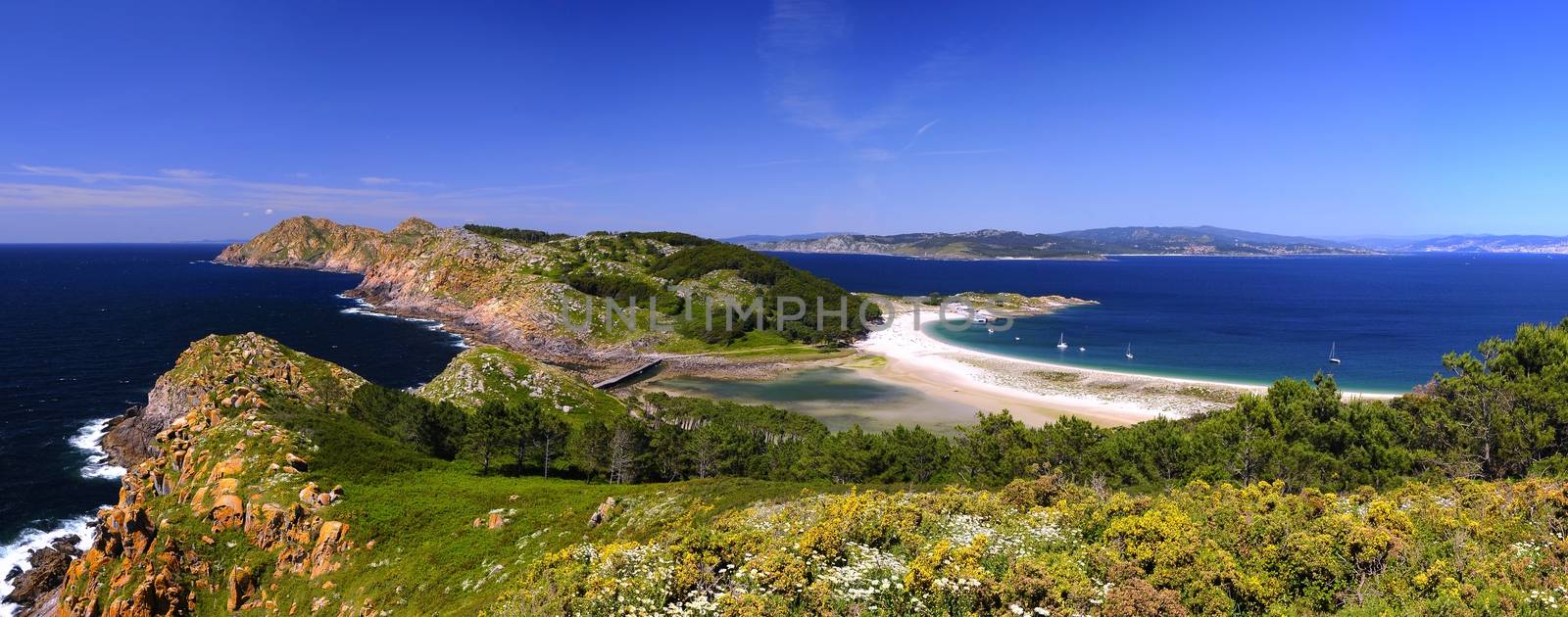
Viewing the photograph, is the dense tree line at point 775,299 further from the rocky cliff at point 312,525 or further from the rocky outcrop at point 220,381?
the rocky cliff at point 312,525

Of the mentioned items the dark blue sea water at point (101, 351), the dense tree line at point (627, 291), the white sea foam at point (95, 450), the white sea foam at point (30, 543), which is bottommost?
the white sea foam at point (30, 543)

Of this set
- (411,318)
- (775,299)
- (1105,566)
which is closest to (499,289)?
(411,318)

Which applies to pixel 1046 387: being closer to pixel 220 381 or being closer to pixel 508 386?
pixel 508 386

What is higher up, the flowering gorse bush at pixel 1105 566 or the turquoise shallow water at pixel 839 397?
the flowering gorse bush at pixel 1105 566

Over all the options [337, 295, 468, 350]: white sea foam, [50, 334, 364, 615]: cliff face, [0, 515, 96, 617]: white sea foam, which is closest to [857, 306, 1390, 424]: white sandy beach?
[50, 334, 364, 615]: cliff face

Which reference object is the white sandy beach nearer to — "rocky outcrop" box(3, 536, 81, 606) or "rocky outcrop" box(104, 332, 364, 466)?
"rocky outcrop" box(104, 332, 364, 466)

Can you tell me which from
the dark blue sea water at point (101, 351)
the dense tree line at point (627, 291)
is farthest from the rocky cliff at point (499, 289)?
the dark blue sea water at point (101, 351)

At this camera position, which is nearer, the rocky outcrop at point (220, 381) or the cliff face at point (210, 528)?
the cliff face at point (210, 528)
